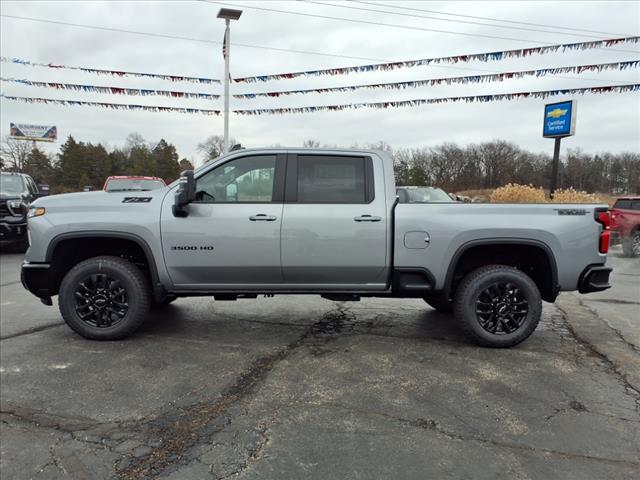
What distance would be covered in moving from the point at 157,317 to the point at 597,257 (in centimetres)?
488

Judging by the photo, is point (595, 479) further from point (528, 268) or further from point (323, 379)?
point (528, 268)

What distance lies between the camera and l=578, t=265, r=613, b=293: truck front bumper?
4.66 meters

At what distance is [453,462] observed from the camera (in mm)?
2736

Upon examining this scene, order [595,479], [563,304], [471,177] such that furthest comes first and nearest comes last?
1. [471,177]
2. [563,304]
3. [595,479]

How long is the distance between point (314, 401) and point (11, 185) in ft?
39.2

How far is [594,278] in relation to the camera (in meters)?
4.68

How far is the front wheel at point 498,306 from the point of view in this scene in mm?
4680

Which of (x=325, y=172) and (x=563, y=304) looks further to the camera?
(x=563, y=304)

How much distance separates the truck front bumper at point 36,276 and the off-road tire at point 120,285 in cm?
15

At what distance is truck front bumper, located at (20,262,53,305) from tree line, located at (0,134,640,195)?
146 feet

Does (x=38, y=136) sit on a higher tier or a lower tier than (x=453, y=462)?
higher

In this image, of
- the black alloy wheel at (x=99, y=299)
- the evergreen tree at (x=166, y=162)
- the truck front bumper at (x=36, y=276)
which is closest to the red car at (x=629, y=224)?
the black alloy wheel at (x=99, y=299)

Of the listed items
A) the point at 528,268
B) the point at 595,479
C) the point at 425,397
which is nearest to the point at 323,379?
the point at 425,397

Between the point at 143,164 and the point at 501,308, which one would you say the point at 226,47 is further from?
the point at 143,164
